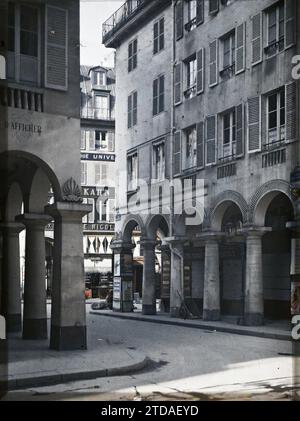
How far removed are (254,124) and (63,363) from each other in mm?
10276

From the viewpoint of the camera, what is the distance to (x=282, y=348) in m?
15.6

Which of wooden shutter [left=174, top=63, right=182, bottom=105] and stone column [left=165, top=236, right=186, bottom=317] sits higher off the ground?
wooden shutter [left=174, top=63, right=182, bottom=105]

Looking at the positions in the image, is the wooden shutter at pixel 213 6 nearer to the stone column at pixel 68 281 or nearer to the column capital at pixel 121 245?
the stone column at pixel 68 281

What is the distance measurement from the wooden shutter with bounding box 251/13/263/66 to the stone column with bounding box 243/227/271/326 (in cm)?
523

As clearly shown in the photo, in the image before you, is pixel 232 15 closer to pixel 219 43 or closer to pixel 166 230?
pixel 219 43

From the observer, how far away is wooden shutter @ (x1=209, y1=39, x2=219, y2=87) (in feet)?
68.3

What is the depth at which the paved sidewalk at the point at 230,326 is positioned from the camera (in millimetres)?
18094

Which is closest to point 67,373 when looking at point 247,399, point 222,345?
point 247,399

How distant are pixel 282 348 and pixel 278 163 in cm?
564

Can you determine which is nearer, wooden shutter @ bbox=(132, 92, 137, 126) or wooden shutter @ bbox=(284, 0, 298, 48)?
wooden shutter @ bbox=(284, 0, 298, 48)

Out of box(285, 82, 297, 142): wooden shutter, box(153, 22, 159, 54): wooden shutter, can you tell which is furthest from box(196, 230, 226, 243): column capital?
box(153, 22, 159, 54): wooden shutter

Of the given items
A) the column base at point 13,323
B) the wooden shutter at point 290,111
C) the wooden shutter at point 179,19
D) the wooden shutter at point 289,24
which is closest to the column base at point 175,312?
the column base at point 13,323

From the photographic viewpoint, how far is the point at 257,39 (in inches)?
758

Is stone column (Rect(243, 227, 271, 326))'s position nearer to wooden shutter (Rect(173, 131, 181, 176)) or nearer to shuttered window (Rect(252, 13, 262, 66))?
wooden shutter (Rect(173, 131, 181, 176))
